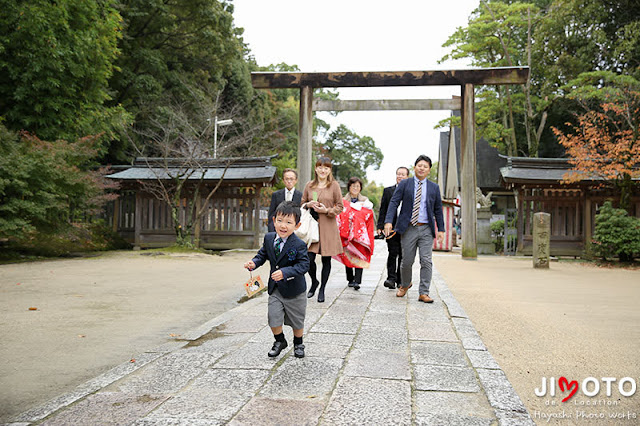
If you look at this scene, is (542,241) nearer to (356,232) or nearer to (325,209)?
(356,232)

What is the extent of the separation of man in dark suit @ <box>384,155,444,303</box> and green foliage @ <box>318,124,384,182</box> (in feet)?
124

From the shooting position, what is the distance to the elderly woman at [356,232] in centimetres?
647

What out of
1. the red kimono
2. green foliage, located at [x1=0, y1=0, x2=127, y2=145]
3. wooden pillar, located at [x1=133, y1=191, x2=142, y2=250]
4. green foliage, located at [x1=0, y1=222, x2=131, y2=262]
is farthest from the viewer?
wooden pillar, located at [x1=133, y1=191, x2=142, y2=250]

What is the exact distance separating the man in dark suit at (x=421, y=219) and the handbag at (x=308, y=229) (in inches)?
37.4

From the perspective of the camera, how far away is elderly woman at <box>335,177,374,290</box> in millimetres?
6469

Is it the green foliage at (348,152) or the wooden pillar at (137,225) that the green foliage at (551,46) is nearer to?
the wooden pillar at (137,225)

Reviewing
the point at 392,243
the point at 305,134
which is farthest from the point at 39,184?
the point at 392,243

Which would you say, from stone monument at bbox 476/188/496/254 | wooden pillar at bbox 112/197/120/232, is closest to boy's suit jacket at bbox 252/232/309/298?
stone monument at bbox 476/188/496/254

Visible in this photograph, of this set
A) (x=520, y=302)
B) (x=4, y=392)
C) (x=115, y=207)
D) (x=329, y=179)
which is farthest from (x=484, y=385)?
(x=115, y=207)

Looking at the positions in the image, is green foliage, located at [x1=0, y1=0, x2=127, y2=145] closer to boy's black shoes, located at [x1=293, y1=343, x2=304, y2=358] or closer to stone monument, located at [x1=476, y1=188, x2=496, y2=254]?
boy's black shoes, located at [x1=293, y1=343, x2=304, y2=358]

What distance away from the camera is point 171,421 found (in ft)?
7.56

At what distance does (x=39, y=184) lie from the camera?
1071cm

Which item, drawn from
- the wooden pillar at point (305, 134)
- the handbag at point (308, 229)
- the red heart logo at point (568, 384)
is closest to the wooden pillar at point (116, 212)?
Answer: the wooden pillar at point (305, 134)

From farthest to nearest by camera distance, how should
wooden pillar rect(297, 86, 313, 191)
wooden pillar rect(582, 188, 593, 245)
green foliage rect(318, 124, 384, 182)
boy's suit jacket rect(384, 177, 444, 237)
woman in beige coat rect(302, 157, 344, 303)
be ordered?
green foliage rect(318, 124, 384, 182), wooden pillar rect(582, 188, 593, 245), wooden pillar rect(297, 86, 313, 191), boy's suit jacket rect(384, 177, 444, 237), woman in beige coat rect(302, 157, 344, 303)
